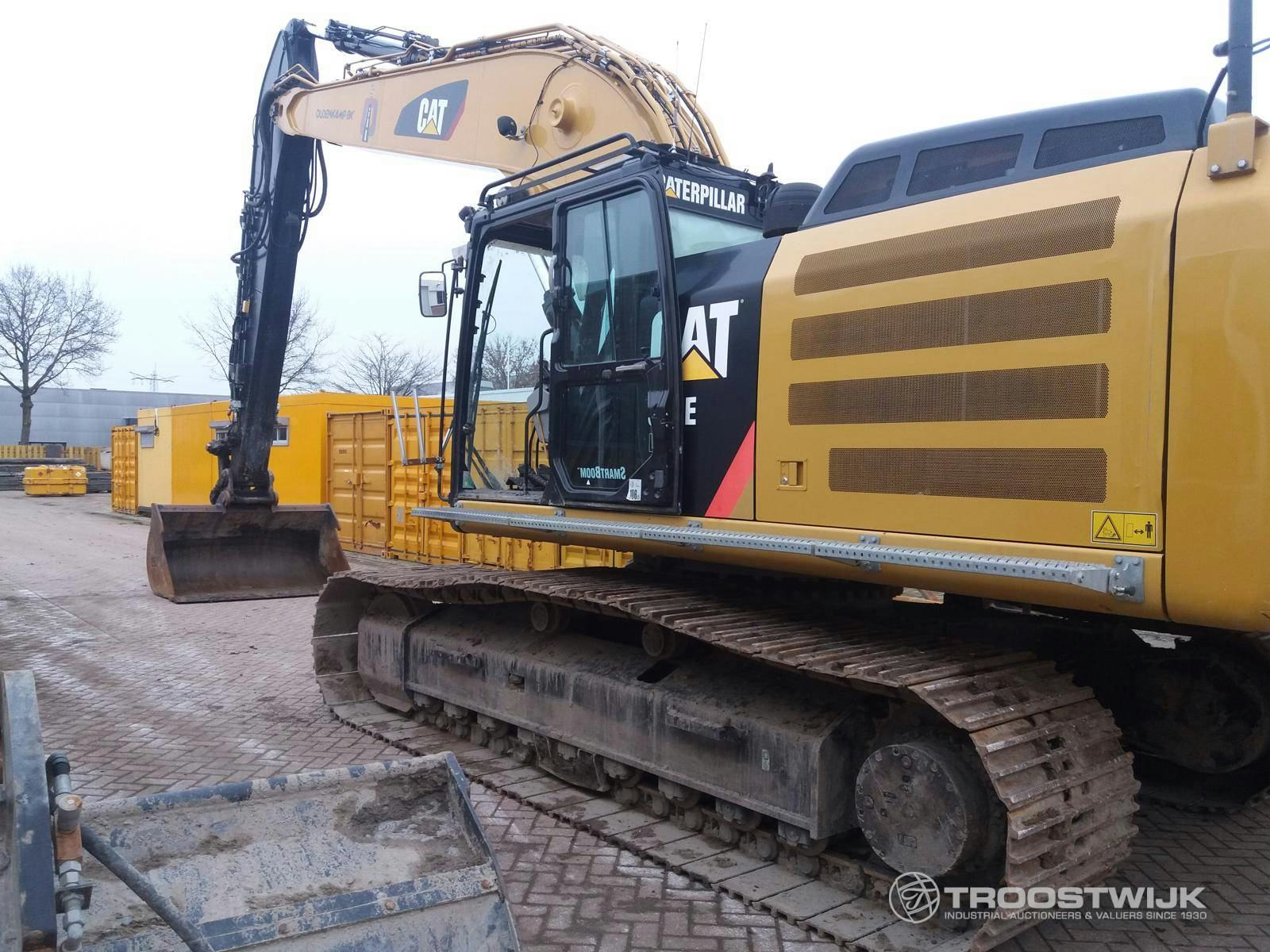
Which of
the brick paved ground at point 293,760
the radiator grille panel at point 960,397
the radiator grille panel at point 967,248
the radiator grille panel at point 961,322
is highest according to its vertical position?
the radiator grille panel at point 967,248

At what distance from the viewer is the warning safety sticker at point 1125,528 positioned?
3.04 m

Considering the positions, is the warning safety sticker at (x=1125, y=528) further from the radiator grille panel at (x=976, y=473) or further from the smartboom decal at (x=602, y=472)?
the smartboom decal at (x=602, y=472)

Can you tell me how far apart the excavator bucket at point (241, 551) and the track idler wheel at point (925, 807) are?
7.48 metres

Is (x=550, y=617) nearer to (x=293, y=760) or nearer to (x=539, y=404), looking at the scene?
(x=539, y=404)

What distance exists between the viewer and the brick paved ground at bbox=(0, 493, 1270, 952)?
12.4 feet

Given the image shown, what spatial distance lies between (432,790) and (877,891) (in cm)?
169

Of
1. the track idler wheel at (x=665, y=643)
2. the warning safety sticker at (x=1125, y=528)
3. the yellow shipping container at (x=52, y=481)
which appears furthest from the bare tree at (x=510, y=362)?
the yellow shipping container at (x=52, y=481)

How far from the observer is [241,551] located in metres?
10.1

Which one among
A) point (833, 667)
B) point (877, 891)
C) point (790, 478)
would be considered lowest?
point (877, 891)

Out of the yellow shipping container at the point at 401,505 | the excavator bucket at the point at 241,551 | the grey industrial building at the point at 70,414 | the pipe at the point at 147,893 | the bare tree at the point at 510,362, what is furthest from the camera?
the grey industrial building at the point at 70,414

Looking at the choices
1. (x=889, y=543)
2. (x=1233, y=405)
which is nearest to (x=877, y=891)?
(x=889, y=543)

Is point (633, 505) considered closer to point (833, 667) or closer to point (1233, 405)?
point (833, 667)

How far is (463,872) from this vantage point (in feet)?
9.94

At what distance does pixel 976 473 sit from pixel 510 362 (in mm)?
2979
